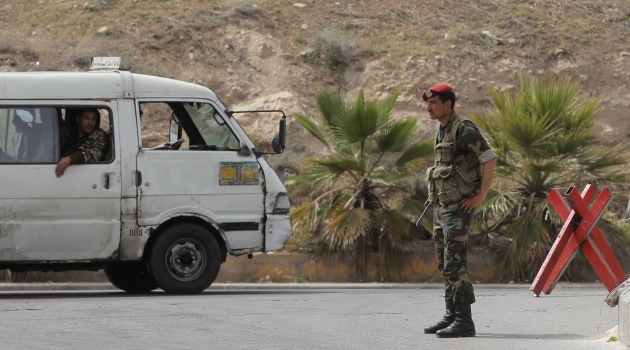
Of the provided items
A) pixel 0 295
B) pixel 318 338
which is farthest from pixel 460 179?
pixel 0 295

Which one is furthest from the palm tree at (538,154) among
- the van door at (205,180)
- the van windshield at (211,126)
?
the van windshield at (211,126)

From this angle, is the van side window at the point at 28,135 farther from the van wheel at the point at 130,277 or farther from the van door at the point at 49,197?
the van wheel at the point at 130,277

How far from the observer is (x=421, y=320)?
420 inches

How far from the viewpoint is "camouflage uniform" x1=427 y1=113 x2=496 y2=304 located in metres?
9.04

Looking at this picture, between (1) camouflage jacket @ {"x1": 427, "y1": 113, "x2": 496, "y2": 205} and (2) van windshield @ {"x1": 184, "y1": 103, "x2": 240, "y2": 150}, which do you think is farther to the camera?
(2) van windshield @ {"x1": 184, "y1": 103, "x2": 240, "y2": 150}

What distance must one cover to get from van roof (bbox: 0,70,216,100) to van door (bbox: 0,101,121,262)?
0.39 ft

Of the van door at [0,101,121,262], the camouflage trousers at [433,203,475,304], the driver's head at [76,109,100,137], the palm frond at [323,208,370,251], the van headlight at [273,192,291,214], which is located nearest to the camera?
the camouflage trousers at [433,203,475,304]

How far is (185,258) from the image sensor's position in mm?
13875

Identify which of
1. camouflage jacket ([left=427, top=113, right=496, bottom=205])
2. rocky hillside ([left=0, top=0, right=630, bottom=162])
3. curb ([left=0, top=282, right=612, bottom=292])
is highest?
rocky hillside ([left=0, top=0, right=630, bottom=162])

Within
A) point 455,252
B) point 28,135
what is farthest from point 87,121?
point 455,252

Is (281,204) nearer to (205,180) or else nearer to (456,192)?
Result: (205,180)

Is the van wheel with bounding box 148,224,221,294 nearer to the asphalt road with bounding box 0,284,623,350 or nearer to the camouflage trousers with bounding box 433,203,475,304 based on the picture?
the asphalt road with bounding box 0,284,623,350

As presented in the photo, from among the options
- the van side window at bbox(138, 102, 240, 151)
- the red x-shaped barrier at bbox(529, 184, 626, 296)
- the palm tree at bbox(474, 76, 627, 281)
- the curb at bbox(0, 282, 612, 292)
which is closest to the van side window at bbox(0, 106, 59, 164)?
the van side window at bbox(138, 102, 240, 151)

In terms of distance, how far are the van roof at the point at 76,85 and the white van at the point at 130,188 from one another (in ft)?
0.03
